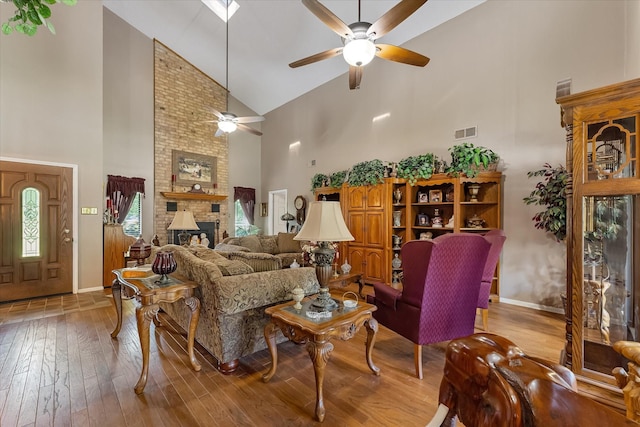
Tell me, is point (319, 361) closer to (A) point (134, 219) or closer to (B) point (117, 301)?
(B) point (117, 301)

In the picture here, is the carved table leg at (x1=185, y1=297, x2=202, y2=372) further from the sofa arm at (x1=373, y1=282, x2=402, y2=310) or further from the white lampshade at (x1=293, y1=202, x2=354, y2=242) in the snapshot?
the sofa arm at (x1=373, y1=282, x2=402, y2=310)

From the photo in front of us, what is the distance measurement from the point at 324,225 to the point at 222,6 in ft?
19.2

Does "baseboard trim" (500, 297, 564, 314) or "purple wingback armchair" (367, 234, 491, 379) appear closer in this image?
"purple wingback armchair" (367, 234, 491, 379)

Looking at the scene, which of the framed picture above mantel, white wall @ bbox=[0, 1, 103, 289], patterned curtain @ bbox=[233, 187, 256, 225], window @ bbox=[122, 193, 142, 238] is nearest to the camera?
white wall @ bbox=[0, 1, 103, 289]

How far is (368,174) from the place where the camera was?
5.13 metres

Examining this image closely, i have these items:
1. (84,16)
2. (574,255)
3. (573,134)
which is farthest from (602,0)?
(84,16)

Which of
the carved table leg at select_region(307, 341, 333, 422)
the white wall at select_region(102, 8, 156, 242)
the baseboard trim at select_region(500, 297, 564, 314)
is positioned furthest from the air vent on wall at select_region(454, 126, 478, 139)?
the white wall at select_region(102, 8, 156, 242)

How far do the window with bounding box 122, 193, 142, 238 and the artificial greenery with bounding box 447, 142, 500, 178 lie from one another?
697 centimetres

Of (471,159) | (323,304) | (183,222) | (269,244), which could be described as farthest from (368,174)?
(323,304)

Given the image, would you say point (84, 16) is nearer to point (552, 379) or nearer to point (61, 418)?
point (61, 418)

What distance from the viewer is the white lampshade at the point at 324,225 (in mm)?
2031

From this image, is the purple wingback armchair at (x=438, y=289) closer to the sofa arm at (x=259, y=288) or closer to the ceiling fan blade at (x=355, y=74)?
the sofa arm at (x=259, y=288)

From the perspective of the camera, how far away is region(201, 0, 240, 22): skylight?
537 cm

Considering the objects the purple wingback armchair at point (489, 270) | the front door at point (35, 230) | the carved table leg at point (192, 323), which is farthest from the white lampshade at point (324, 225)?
the front door at point (35, 230)
